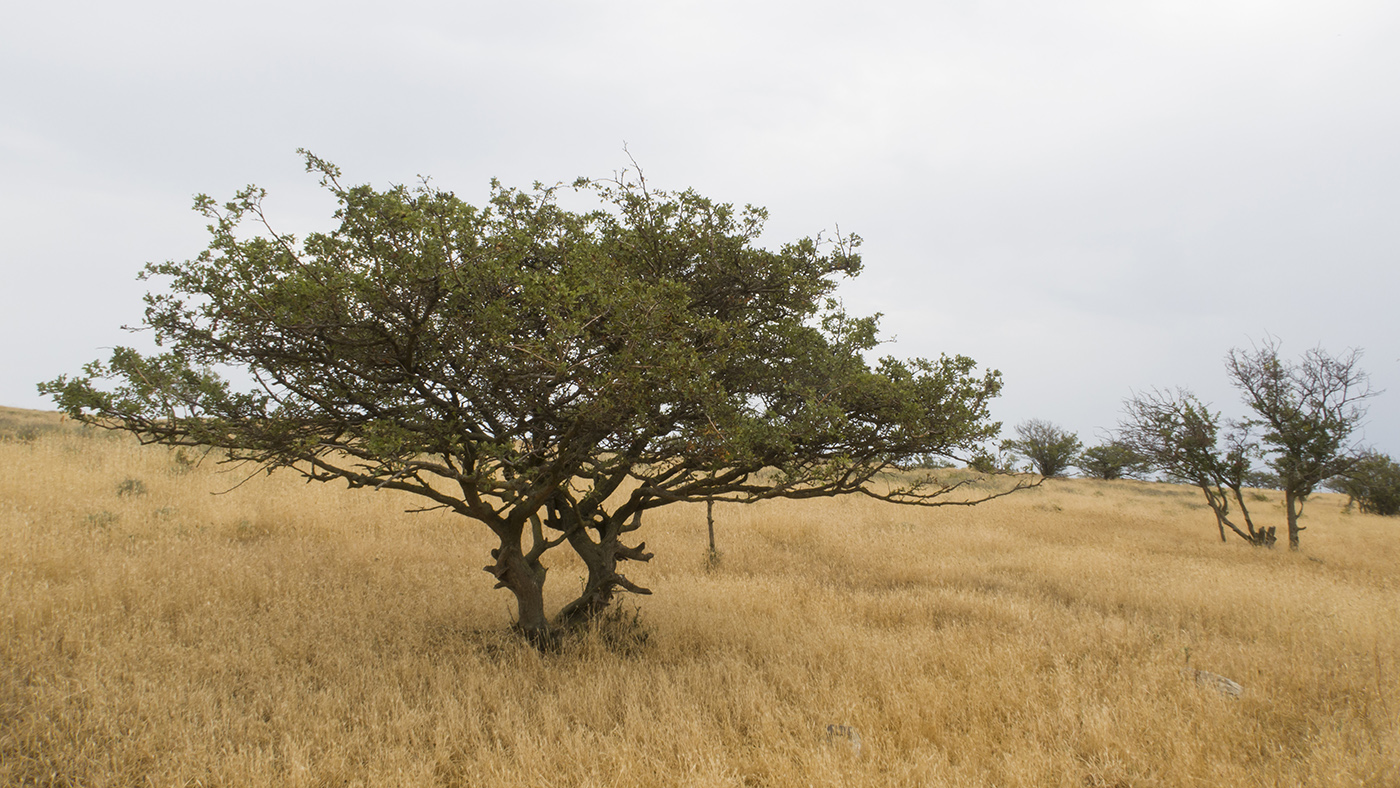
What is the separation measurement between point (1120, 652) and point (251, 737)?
9851 millimetres

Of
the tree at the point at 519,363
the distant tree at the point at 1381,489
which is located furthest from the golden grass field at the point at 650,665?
the distant tree at the point at 1381,489

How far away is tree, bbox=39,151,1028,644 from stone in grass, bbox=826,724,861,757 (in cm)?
230

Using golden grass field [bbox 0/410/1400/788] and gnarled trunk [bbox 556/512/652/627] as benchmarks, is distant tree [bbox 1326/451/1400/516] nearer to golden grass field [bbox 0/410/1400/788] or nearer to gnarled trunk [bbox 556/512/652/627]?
golden grass field [bbox 0/410/1400/788]

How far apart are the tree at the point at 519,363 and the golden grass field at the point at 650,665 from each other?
7.08 feet

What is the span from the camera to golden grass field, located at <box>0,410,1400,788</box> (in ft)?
17.8

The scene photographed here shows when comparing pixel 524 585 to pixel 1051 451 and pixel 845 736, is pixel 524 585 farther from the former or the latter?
pixel 1051 451

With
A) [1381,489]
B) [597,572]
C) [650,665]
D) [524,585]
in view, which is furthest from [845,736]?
[1381,489]

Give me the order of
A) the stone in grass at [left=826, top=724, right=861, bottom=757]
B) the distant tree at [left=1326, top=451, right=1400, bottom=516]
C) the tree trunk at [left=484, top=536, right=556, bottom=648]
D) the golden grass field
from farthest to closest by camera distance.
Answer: the distant tree at [left=1326, top=451, right=1400, bottom=516] → the tree trunk at [left=484, top=536, right=556, bottom=648] → the stone in grass at [left=826, top=724, right=861, bottom=757] → the golden grass field

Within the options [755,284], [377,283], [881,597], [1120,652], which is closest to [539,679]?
[377,283]

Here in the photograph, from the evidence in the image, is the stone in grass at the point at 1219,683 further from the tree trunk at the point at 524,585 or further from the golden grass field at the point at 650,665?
the tree trunk at the point at 524,585

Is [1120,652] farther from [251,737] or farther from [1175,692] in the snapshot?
[251,737]

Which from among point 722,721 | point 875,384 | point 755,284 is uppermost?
point 755,284

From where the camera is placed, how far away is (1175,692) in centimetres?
693

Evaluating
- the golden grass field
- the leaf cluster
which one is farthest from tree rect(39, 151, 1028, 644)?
the golden grass field
